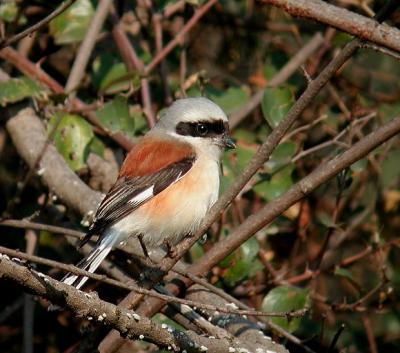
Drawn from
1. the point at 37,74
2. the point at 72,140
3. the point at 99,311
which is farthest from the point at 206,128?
the point at 99,311

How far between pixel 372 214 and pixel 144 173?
1681 mm

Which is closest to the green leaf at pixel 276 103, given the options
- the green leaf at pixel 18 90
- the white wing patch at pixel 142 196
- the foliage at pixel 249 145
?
the foliage at pixel 249 145

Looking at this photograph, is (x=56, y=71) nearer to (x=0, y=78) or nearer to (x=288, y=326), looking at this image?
(x=0, y=78)

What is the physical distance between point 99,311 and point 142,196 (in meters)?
1.26

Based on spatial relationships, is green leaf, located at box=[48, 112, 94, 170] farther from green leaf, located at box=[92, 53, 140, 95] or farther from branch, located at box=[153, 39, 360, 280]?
branch, located at box=[153, 39, 360, 280]

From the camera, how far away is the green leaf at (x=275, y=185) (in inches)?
150

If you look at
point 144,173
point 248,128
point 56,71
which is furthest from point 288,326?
point 56,71

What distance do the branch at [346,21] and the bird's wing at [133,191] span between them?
121 cm

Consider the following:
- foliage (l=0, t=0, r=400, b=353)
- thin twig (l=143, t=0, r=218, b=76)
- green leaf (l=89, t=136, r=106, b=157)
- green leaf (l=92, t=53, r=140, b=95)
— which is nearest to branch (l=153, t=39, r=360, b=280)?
foliage (l=0, t=0, r=400, b=353)

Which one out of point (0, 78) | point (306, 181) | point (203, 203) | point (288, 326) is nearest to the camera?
point (306, 181)

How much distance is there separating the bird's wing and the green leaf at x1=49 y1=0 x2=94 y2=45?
3.32 feet

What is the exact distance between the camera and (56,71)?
4562mm

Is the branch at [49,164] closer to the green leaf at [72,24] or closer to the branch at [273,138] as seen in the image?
the green leaf at [72,24]

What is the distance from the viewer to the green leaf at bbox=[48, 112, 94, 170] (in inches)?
146
